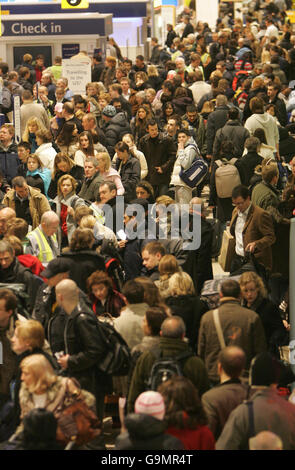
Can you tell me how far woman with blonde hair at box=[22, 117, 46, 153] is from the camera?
13742 mm

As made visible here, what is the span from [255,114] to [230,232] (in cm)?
455

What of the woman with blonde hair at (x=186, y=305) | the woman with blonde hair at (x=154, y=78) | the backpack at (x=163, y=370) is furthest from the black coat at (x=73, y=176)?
the woman with blonde hair at (x=154, y=78)

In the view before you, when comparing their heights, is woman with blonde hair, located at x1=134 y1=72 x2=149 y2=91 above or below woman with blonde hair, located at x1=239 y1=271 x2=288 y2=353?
above

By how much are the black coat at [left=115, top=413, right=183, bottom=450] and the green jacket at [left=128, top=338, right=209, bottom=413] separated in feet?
4.72

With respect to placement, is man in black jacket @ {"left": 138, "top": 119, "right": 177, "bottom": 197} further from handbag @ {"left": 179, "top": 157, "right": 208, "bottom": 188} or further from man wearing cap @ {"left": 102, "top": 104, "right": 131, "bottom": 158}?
man wearing cap @ {"left": 102, "top": 104, "right": 131, "bottom": 158}

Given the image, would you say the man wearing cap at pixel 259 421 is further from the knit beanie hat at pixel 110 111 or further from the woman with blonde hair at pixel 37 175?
the knit beanie hat at pixel 110 111

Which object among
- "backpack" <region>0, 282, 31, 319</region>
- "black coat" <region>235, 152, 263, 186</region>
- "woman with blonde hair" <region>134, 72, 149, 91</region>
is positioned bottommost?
"backpack" <region>0, 282, 31, 319</region>

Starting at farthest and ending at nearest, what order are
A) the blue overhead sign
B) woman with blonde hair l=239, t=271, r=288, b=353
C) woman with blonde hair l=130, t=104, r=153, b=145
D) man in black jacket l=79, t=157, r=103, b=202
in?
the blue overhead sign → woman with blonde hair l=130, t=104, r=153, b=145 → man in black jacket l=79, t=157, r=103, b=202 → woman with blonde hair l=239, t=271, r=288, b=353

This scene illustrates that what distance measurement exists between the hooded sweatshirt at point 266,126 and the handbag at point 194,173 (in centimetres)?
188

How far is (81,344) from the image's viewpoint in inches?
298

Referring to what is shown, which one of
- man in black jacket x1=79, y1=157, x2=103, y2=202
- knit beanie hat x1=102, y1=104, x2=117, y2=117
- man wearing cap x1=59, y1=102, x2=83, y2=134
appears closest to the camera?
man in black jacket x1=79, y1=157, x2=103, y2=202

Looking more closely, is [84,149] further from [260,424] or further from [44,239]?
[260,424]

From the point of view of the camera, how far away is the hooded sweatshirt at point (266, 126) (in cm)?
1485

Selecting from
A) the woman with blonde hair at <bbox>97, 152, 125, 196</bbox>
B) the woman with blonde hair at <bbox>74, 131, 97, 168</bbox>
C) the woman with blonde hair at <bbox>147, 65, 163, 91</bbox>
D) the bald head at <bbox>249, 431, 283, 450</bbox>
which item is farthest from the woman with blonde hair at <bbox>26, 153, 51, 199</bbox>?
the woman with blonde hair at <bbox>147, 65, 163, 91</bbox>
